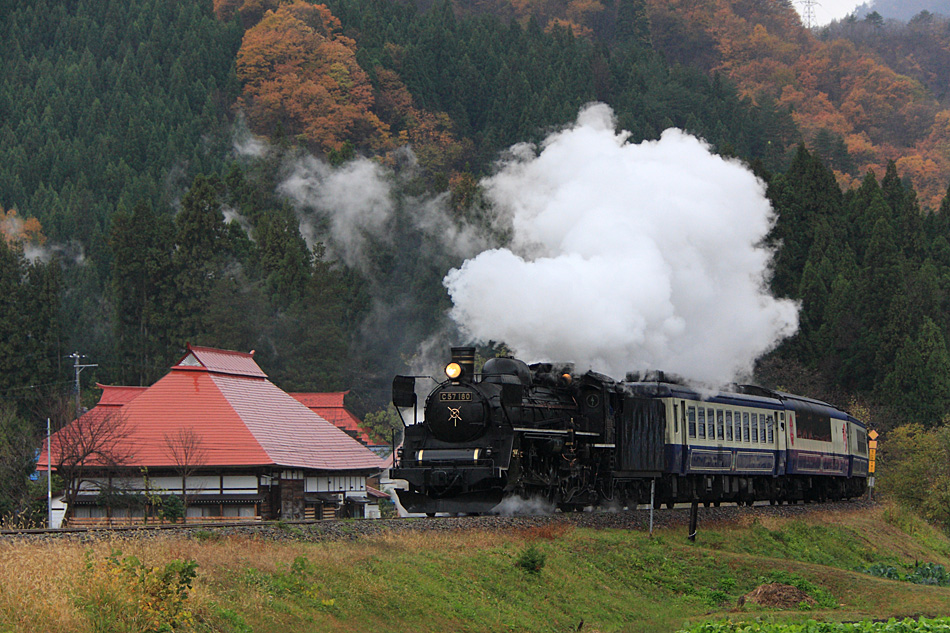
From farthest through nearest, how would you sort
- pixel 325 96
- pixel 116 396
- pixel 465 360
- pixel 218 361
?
pixel 325 96
pixel 116 396
pixel 218 361
pixel 465 360

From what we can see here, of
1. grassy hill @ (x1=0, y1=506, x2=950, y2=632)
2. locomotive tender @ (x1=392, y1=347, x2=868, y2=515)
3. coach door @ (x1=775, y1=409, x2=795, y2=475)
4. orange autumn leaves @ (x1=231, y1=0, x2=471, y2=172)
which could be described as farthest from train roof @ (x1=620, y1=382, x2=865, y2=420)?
orange autumn leaves @ (x1=231, y1=0, x2=471, y2=172)

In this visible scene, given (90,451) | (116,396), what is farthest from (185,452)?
(116,396)

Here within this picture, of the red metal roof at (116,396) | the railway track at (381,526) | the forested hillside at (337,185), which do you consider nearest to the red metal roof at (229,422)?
the red metal roof at (116,396)

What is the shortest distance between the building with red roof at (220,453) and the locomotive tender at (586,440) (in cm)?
1757

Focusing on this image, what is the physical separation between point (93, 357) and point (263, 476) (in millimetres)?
41519

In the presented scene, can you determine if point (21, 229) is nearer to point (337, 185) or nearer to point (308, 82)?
point (337, 185)

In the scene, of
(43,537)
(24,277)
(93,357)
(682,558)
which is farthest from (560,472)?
(24,277)

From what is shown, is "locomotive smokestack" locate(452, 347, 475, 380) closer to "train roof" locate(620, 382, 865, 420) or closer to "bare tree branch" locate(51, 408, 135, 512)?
"train roof" locate(620, 382, 865, 420)

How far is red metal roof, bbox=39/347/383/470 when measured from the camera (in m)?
43.4

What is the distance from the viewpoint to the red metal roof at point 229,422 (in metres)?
43.4

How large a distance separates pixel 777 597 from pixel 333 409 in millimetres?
49371

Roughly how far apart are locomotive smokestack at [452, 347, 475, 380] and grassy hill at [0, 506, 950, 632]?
333 centimetres

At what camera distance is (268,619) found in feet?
45.9

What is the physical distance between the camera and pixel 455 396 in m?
23.3
